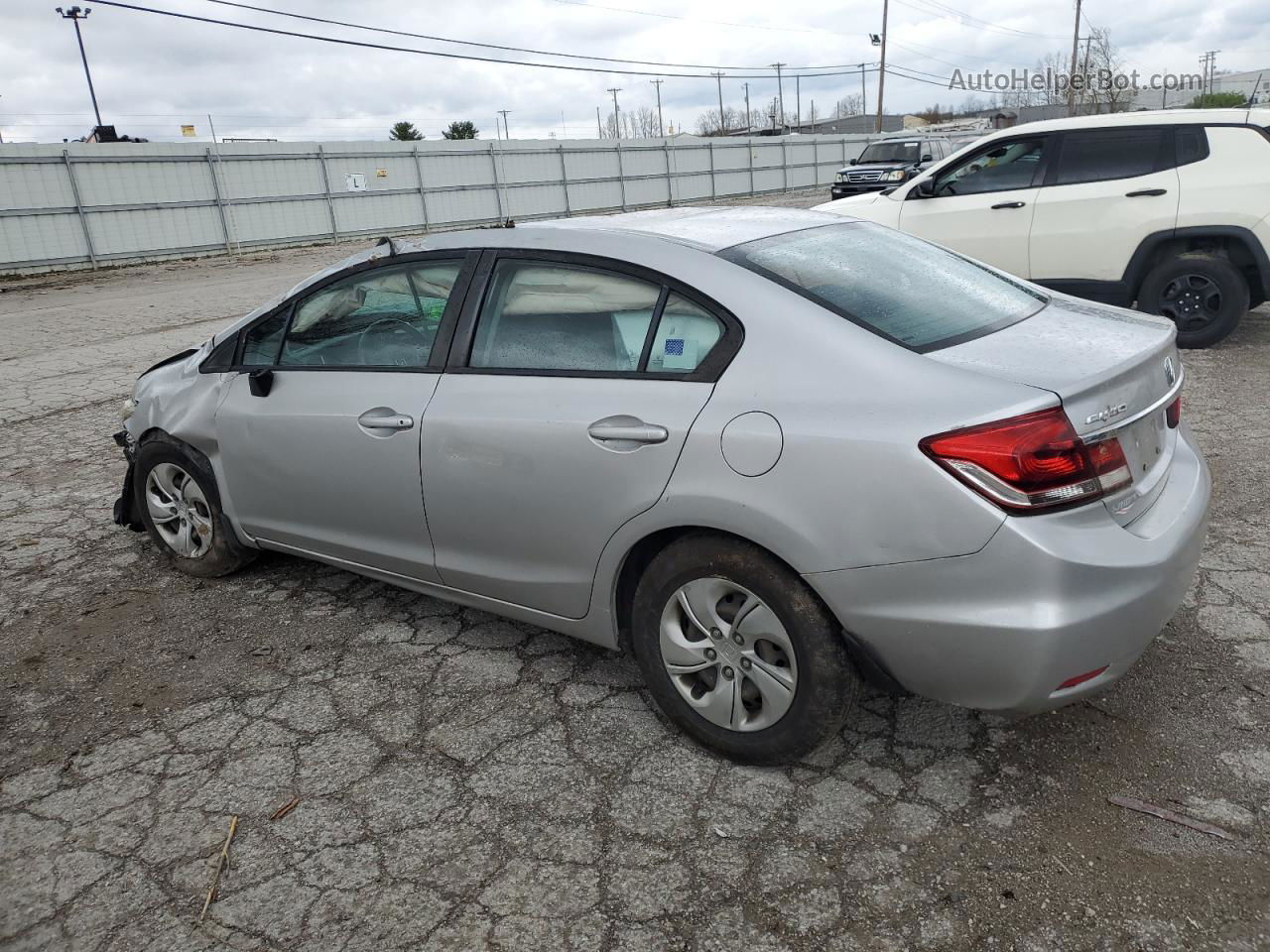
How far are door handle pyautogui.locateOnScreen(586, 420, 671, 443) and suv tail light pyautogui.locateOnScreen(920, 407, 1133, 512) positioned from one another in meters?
0.73

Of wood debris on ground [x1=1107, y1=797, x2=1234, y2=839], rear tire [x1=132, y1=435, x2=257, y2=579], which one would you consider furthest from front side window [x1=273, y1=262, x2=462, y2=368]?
wood debris on ground [x1=1107, y1=797, x2=1234, y2=839]

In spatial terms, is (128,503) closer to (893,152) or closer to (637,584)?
(637,584)

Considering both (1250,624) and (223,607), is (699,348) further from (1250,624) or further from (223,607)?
(223,607)

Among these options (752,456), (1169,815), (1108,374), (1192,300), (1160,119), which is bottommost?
(1169,815)

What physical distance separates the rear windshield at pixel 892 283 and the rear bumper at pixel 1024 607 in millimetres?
626

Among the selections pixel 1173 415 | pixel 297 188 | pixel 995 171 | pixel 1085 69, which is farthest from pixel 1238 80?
pixel 1173 415

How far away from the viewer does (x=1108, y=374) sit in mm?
2447

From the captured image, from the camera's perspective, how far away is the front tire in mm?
2527

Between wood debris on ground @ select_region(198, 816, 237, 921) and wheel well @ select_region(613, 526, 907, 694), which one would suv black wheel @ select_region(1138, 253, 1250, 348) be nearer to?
wheel well @ select_region(613, 526, 907, 694)

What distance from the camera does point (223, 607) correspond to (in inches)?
163

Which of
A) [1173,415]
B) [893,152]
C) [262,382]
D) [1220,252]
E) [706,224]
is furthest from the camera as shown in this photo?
[893,152]

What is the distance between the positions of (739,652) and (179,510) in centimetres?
290

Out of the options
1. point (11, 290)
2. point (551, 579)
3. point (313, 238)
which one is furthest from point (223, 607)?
point (313, 238)

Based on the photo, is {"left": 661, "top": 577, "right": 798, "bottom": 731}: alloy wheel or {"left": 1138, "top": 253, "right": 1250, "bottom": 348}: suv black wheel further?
{"left": 1138, "top": 253, "right": 1250, "bottom": 348}: suv black wheel
